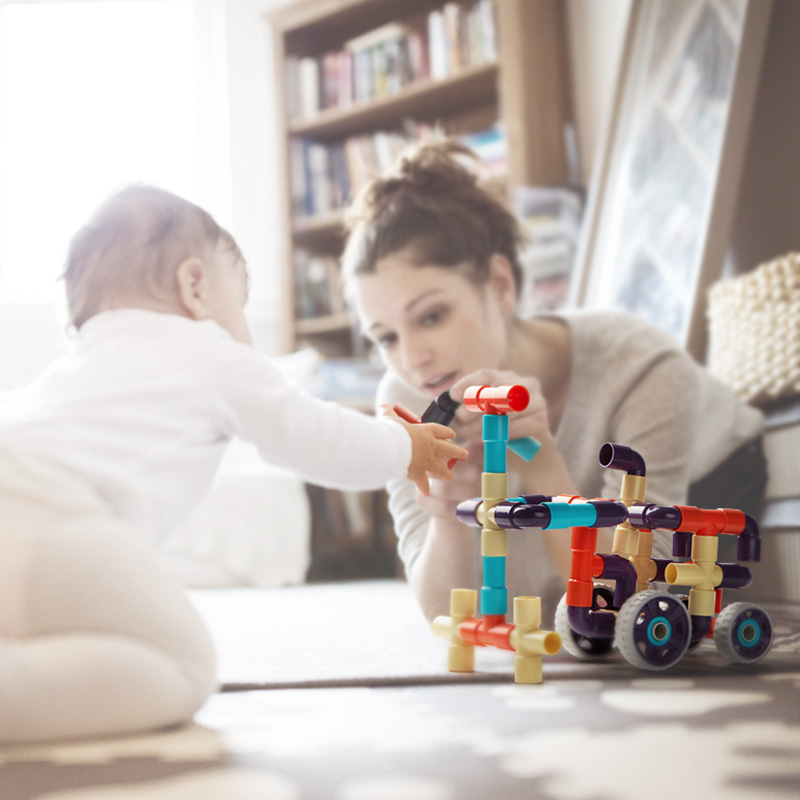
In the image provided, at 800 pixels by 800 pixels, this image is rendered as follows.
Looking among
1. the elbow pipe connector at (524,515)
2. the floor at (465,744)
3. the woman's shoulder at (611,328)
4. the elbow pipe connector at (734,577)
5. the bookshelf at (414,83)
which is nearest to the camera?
the floor at (465,744)

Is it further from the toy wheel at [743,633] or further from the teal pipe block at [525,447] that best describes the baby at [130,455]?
the toy wheel at [743,633]

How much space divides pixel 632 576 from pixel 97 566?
34 centimetres

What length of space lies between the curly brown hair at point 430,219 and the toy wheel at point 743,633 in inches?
12.2

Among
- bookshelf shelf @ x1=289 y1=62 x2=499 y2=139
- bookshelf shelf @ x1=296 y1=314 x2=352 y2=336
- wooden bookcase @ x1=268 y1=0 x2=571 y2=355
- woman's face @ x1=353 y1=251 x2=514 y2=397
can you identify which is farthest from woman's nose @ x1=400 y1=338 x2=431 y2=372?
bookshelf shelf @ x1=289 y1=62 x2=499 y2=139

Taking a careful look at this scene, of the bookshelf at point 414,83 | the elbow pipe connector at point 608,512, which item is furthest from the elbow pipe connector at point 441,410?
the bookshelf at point 414,83

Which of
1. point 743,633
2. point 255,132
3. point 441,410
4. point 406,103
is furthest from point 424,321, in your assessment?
point 406,103

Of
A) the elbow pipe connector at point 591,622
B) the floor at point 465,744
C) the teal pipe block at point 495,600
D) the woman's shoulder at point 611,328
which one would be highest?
the woman's shoulder at point 611,328

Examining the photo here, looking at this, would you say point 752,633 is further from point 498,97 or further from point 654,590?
point 498,97

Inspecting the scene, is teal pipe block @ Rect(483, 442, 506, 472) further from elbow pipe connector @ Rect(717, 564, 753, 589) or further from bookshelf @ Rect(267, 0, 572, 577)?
bookshelf @ Rect(267, 0, 572, 577)

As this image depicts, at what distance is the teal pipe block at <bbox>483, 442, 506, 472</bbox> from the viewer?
20.3 inches

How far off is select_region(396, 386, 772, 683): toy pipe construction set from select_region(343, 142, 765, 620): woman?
0.02m

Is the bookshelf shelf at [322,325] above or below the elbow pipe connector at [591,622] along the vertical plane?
above

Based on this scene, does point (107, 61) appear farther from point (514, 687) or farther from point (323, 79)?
point (323, 79)

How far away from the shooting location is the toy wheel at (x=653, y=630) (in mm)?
539
